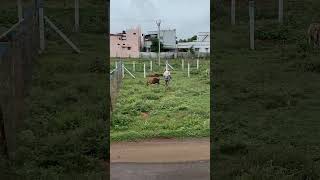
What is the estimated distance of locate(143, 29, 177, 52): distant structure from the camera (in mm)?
9731

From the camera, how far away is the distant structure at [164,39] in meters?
9.73

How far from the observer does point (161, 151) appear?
6.03m

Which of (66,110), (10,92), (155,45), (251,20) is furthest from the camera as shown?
(155,45)

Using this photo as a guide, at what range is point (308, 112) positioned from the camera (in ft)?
22.6

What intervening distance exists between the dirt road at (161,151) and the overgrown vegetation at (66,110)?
381 mm

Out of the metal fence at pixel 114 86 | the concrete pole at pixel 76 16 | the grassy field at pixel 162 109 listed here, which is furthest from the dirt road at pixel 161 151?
the concrete pole at pixel 76 16

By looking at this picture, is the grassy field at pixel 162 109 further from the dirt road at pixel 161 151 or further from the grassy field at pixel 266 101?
the grassy field at pixel 266 101

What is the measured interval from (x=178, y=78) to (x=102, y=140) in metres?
6.89

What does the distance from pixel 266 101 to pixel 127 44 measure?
371 centimetres

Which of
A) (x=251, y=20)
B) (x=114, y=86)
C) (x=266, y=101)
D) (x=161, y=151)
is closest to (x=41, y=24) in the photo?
(x=114, y=86)

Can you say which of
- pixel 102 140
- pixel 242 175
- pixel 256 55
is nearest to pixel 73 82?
pixel 102 140

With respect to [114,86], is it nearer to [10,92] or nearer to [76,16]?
[76,16]

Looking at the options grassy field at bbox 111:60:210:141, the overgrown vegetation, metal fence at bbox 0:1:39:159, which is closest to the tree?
grassy field at bbox 111:60:210:141

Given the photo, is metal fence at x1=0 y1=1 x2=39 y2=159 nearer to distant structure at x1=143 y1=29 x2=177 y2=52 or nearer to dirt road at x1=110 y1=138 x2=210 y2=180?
dirt road at x1=110 y1=138 x2=210 y2=180
